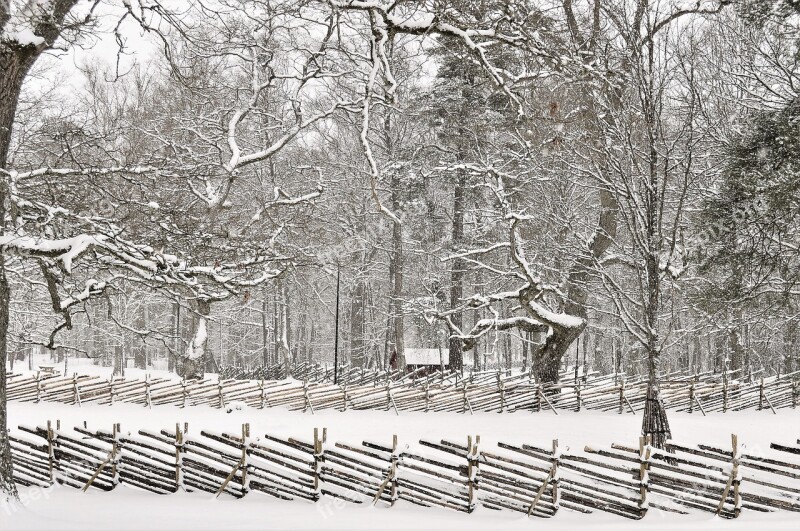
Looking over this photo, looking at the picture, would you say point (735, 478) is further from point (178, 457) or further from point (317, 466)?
point (178, 457)

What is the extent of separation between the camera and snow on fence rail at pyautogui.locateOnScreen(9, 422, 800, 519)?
30.9ft

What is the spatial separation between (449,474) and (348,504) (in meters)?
1.54

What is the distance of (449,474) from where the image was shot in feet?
33.6

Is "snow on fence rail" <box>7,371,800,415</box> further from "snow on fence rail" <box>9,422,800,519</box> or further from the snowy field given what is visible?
"snow on fence rail" <box>9,422,800,519</box>

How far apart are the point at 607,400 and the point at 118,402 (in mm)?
15203

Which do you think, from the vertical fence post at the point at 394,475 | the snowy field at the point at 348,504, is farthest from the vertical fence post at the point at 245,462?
the vertical fence post at the point at 394,475

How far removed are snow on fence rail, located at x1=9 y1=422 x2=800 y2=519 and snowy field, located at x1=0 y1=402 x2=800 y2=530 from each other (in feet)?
0.65

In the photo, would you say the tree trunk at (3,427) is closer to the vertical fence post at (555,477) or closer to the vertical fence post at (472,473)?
the vertical fence post at (472,473)

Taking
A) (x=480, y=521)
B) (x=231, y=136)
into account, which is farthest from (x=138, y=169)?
(x=480, y=521)

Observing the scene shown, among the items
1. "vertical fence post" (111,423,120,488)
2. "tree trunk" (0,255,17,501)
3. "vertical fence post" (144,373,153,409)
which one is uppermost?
"tree trunk" (0,255,17,501)

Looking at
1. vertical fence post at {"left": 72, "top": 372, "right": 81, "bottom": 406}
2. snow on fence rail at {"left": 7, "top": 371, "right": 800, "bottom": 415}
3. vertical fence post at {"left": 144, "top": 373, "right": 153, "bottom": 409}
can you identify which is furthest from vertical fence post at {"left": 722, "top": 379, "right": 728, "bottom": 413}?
vertical fence post at {"left": 72, "top": 372, "right": 81, "bottom": 406}

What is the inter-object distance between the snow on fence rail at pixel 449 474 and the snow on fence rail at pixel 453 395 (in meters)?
8.81

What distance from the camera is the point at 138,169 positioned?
8352 millimetres

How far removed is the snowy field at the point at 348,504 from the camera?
8.95m
